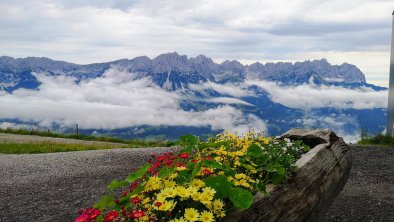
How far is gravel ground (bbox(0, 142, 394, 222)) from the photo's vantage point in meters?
8.12

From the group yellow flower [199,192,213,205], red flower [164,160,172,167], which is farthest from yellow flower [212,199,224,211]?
red flower [164,160,172,167]

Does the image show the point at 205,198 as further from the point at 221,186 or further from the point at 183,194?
the point at 221,186

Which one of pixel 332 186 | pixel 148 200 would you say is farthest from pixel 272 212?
pixel 332 186

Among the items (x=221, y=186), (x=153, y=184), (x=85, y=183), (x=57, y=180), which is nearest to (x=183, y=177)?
(x=153, y=184)

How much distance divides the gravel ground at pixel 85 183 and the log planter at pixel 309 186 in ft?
4.98

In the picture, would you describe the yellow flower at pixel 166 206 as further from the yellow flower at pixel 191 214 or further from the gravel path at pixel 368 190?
the gravel path at pixel 368 190

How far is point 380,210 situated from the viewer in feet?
27.5

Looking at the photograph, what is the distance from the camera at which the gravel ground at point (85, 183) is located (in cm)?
812

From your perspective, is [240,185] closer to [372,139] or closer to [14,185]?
[14,185]

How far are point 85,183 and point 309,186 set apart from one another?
605 centimetres

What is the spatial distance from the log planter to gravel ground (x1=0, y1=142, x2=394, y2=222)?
152 centimetres

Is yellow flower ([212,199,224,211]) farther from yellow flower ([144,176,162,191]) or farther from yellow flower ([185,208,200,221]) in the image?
yellow flower ([144,176,162,191])

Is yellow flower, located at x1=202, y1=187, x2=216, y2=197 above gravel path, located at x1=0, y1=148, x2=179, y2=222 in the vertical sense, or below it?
above

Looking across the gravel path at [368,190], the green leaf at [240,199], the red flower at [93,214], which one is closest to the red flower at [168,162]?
the green leaf at [240,199]
